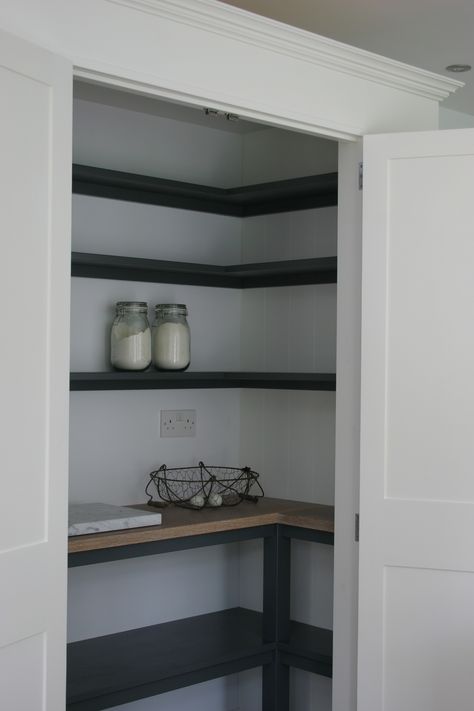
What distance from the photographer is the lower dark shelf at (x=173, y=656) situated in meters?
3.13

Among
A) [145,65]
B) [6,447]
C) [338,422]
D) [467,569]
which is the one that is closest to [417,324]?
[338,422]

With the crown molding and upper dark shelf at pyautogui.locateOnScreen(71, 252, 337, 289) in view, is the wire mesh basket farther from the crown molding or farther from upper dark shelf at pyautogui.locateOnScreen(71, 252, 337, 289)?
the crown molding

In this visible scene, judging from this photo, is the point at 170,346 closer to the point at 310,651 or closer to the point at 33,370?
the point at 310,651

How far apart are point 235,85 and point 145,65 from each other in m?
0.33

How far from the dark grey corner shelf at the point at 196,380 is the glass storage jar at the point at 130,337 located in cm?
5

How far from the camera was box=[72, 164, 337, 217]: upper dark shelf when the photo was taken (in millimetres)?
3545

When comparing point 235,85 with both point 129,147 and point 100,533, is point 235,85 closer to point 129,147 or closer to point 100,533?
point 129,147

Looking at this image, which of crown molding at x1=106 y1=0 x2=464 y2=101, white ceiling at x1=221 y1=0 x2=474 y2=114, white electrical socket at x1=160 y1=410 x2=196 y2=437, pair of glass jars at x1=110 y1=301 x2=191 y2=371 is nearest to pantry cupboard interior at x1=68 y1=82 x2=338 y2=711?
white electrical socket at x1=160 y1=410 x2=196 y2=437

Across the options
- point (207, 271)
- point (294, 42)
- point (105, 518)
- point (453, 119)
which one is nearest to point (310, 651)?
point (105, 518)

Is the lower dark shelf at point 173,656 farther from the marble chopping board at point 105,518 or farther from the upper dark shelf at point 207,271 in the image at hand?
the upper dark shelf at point 207,271

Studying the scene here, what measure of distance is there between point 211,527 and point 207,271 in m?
1.04

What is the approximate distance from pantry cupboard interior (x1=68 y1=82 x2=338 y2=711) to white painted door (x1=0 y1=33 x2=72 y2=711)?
4.04 feet

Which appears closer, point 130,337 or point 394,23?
point 394,23

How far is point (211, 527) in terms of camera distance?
337 cm
